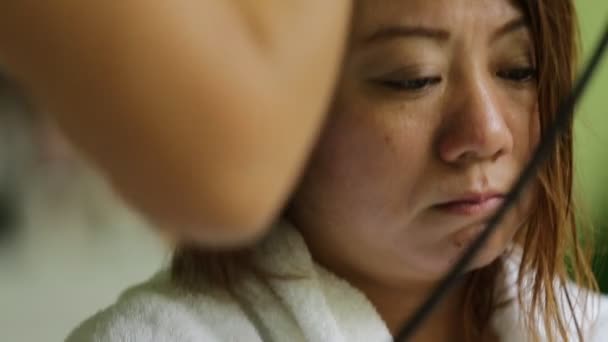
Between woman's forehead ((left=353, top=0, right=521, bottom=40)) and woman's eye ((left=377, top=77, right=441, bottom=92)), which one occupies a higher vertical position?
woman's forehead ((left=353, top=0, right=521, bottom=40))

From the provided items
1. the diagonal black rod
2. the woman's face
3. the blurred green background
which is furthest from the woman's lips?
the blurred green background

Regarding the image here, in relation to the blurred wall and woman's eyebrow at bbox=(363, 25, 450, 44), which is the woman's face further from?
the blurred wall

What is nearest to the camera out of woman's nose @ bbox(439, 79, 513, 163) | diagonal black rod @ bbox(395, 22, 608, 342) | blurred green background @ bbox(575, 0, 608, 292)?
diagonal black rod @ bbox(395, 22, 608, 342)

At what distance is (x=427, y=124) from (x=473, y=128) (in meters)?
0.03

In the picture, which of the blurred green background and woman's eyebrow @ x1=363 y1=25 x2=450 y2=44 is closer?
woman's eyebrow @ x1=363 y1=25 x2=450 y2=44

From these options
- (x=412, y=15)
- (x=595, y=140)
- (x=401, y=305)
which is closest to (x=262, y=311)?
(x=401, y=305)

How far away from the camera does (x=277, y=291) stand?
507 mm

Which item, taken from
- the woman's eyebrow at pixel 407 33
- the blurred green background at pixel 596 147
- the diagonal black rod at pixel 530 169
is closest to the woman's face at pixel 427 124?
the woman's eyebrow at pixel 407 33

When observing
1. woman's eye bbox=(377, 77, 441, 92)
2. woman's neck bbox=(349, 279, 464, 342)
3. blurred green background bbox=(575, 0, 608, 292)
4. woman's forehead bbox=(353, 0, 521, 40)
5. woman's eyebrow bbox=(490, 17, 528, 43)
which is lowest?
blurred green background bbox=(575, 0, 608, 292)

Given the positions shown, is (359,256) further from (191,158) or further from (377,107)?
(191,158)

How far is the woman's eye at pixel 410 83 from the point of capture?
452 mm

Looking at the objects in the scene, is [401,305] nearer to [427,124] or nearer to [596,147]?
[427,124]

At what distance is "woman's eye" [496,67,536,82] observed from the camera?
0.47 meters

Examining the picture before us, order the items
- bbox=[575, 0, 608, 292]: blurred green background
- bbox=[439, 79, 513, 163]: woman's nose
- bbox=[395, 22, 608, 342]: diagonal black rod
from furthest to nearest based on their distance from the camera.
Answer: bbox=[575, 0, 608, 292]: blurred green background, bbox=[439, 79, 513, 163]: woman's nose, bbox=[395, 22, 608, 342]: diagonal black rod
